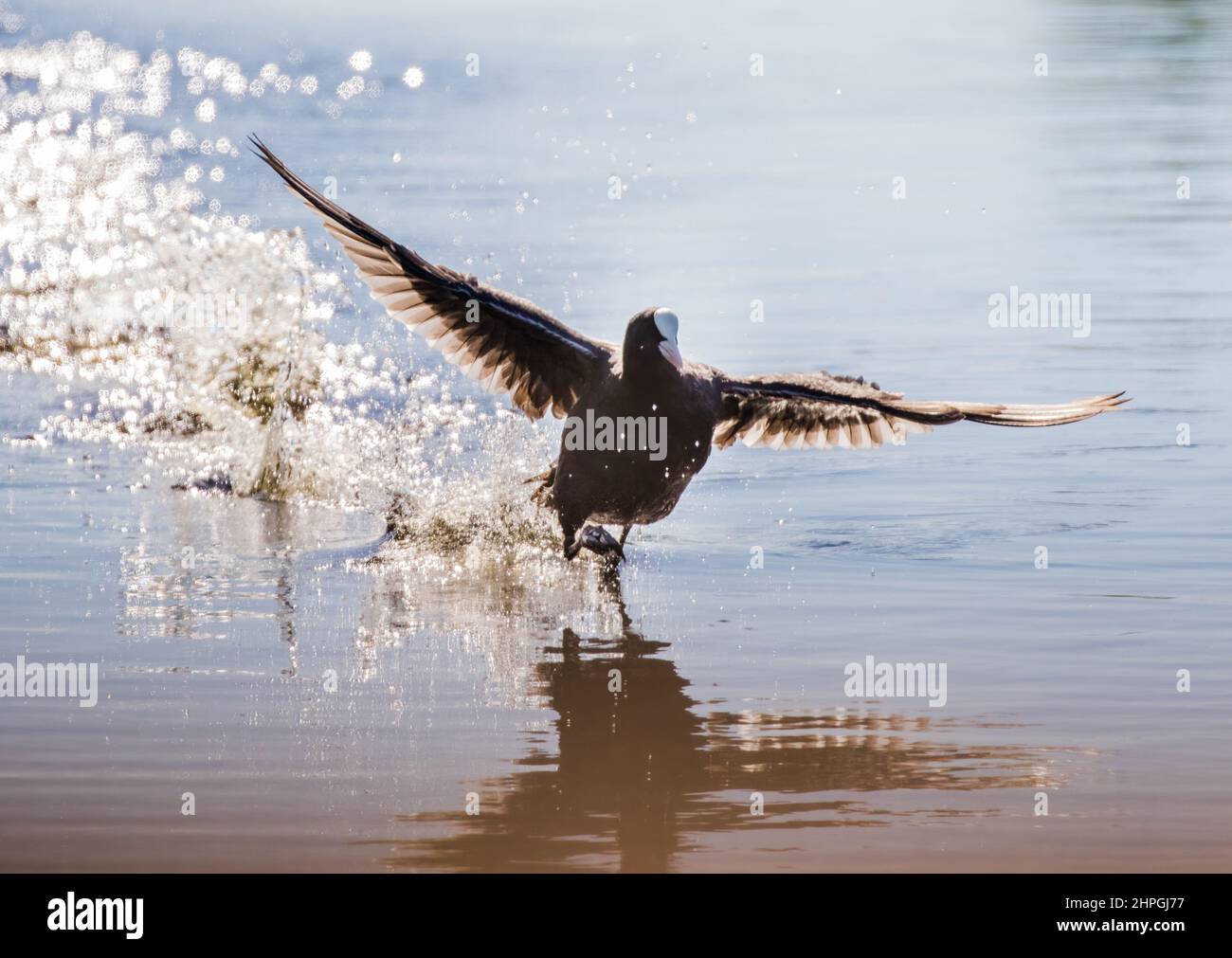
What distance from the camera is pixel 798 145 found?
849 inches

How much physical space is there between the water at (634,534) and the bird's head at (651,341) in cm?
115

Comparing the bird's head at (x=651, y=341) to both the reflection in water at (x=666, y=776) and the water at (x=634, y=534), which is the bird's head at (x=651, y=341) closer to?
the water at (x=634, y=534)

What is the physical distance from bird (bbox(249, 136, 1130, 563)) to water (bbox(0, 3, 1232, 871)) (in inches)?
18.9

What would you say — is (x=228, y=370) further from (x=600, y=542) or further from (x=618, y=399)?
(x=618, y=399)

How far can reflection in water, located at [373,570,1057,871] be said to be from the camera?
5.43 m

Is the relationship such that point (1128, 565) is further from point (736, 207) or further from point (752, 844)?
point (736, 207)

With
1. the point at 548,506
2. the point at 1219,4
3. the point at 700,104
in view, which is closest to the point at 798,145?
the point at 700,104

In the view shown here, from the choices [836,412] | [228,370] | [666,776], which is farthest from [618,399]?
[228,370]

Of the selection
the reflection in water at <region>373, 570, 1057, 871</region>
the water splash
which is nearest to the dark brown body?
the water splash

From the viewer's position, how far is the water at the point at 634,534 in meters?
5.77

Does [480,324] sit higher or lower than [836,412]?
higher

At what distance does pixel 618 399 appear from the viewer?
27.6 ft

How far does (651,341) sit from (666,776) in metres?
2.79

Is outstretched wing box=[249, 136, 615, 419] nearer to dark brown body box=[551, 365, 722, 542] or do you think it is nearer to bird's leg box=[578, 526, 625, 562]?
dark brown body box=[551, 365, 722, 542]
